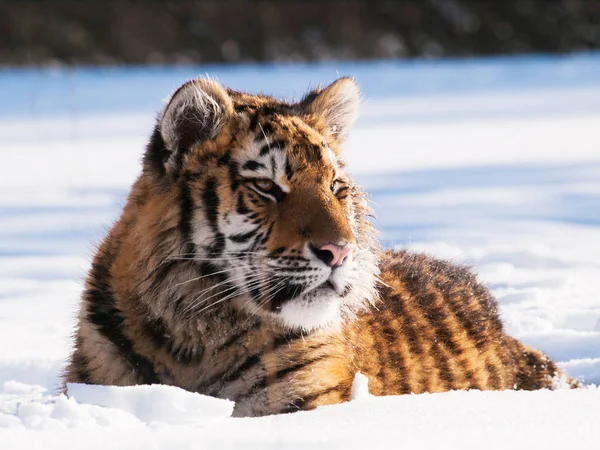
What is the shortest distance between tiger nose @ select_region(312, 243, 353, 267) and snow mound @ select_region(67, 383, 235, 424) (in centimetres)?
58

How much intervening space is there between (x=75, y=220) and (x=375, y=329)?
15.8 feet

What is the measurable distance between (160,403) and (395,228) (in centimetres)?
484

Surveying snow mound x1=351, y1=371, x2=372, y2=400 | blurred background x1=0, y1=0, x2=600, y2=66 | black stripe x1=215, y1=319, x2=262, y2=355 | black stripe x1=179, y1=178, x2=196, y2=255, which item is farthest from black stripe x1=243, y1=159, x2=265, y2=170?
blurred background x1=0, y1=0, x2=600, y2=66

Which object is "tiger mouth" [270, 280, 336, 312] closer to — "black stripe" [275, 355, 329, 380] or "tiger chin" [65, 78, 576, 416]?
"tiger chin" [65, 78, 576, 416]

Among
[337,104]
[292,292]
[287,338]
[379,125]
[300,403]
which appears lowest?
[300,403]

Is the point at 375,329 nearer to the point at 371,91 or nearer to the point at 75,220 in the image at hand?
the point at 75,220

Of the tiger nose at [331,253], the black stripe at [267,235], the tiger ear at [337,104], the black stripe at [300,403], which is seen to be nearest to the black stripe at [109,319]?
the black stripe at [300,403]

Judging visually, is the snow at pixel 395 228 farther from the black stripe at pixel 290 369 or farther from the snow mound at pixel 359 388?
the black stripe at pixel 290 369

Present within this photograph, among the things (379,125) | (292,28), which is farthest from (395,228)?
(292,28)

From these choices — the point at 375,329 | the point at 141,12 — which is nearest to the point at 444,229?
the point at 375,329

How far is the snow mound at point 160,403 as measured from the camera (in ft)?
9.07

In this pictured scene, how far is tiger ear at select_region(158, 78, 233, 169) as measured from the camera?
11.2 ft

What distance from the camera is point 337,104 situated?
383cm

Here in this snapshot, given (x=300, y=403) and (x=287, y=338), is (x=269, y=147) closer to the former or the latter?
(x=287, y=338)
